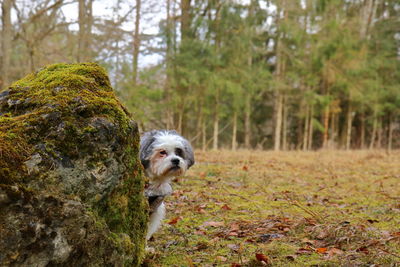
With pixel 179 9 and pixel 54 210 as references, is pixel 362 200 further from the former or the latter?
pixel 179 9

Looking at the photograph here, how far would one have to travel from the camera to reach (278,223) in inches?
198

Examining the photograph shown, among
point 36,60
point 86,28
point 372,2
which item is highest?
point 372,2

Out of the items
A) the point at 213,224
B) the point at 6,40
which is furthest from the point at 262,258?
the point at 6,40

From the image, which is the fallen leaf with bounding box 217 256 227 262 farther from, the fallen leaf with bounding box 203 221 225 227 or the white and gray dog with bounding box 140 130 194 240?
the fallen leaf with bounding box 203 221 225 227

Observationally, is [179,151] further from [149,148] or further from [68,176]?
[68,176]

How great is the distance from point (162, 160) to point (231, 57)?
15.9 metres

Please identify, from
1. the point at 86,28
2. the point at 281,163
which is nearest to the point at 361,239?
the point at 281,163

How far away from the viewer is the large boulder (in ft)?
7.34

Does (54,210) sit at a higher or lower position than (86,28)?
lower

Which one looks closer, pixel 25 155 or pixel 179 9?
pixel 25 155

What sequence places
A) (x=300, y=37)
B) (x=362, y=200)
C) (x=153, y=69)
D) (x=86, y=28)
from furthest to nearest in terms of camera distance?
1. (x=300, y=37)
2. (x=153, y=69)
3. (x=86, y=28)
4. (x=362, y=200)

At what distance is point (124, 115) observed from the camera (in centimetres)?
300

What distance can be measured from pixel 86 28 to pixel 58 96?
39.0ft

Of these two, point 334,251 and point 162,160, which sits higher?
point 162,160
